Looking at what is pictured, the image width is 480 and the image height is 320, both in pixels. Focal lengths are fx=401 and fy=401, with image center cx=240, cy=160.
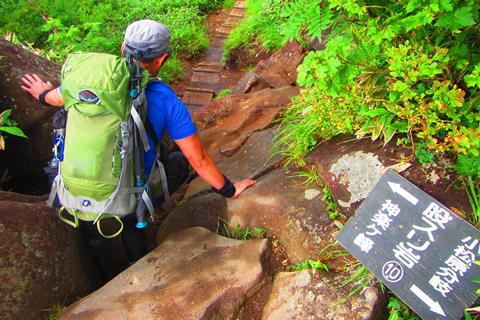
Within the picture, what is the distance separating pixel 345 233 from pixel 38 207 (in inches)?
99.7

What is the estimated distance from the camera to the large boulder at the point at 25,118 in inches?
174

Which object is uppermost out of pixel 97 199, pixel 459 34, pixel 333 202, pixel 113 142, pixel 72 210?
pixel 459 34

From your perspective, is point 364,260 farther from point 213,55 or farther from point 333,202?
point 213,55

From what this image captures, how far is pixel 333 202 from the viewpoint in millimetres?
3355

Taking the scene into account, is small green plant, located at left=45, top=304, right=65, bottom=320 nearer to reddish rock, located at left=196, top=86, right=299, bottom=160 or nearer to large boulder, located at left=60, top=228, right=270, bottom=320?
large boulder, located at left=60, top=228, right=270, bottom=320

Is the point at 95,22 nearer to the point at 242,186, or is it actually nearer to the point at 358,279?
the point at 242,186

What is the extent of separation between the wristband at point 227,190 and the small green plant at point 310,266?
85cm

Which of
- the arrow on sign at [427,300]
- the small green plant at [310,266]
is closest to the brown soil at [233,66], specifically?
the small green plant at [310,266]

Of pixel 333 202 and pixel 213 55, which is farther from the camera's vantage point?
pixel 213 55

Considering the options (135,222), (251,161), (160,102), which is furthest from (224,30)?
(160,102)

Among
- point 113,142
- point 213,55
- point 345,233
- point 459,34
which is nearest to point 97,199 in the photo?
point 113,142

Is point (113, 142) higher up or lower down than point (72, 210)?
higher up

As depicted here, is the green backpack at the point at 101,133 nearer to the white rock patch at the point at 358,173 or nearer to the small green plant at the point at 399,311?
the white rock patch at the point at 358,173

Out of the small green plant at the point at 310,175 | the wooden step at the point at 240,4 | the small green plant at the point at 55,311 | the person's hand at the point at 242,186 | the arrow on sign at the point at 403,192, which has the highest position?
the arrow on sign at the point at 403,192
